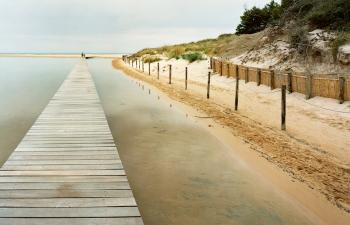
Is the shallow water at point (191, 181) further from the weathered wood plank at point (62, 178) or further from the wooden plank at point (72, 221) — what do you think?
the wooden plank at point (72, 221)

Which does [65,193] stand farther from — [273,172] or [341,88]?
[341,88]

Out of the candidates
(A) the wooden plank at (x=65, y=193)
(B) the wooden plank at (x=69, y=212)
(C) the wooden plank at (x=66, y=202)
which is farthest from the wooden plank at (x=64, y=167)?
(B) the wooden plank at (x=69, y=212)

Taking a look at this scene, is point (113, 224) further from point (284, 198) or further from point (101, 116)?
point (101, 116)

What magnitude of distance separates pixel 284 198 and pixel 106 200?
3.26 m

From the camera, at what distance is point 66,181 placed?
566cm

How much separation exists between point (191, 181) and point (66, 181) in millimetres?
2686

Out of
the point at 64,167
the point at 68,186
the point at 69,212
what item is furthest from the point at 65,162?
the point at 69,212

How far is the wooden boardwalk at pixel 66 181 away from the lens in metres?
4.48

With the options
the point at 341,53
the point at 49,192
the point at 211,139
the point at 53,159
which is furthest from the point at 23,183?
the point at 341,53

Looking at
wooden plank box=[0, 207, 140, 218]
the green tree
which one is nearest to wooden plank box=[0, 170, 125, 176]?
wooden plank box=[0, 207, 140, 218]

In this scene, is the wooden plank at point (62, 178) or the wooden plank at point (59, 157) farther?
the wooden plank at point (59, 157)

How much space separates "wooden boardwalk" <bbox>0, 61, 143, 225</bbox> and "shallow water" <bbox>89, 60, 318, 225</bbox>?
0.90 metres

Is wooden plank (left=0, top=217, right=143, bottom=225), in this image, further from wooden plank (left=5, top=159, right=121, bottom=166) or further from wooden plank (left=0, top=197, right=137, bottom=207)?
wooden plank (left=5, top=159, right=121, bottom=166)

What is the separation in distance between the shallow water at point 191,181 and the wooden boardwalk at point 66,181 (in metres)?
0.90
